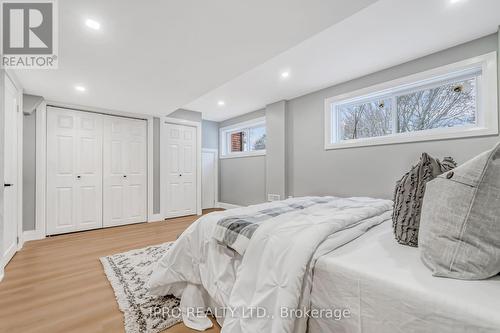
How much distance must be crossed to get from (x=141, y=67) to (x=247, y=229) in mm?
2229

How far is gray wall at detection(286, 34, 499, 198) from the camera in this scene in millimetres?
2365

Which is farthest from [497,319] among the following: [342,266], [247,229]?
[247,229]

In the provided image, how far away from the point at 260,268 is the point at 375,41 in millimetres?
2514

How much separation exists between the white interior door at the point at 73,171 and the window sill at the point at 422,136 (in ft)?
13.4

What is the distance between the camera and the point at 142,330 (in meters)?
1.41

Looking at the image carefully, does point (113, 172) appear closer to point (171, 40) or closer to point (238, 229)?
point (171, 40)

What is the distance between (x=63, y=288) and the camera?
193 centimetres

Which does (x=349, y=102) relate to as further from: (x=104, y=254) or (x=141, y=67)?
(x=104, y=254)

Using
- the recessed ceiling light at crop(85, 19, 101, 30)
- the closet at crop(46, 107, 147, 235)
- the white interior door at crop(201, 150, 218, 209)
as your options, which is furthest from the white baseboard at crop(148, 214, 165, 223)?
the recessed ceiling light at crop(85, 19, 101, 30)

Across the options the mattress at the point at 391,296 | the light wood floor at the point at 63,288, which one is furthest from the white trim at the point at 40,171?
the mattress at the point at 391,296

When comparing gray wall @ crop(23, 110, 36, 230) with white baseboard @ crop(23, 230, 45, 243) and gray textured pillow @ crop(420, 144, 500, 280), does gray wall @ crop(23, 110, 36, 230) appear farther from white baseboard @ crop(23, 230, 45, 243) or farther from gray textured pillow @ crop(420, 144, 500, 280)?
gray textured pillow @ crop(420, 144, 500, 280)

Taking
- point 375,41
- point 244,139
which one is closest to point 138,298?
point 375,41

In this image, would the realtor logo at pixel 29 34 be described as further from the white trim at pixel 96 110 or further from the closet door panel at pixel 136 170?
the closet door panel at pixel 136 170

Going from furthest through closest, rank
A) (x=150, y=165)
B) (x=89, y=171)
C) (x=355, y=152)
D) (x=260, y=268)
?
(x=150, y=165) < (x=89, y=171) < (x=355, y=152) < (x=260, y=268)
